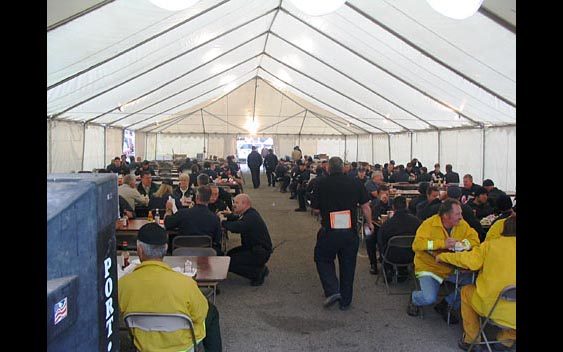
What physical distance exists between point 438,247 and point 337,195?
1.08m

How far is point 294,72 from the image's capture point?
15.3 meters

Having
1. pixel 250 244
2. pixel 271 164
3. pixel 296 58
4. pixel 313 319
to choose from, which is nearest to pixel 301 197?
pixel 296 58

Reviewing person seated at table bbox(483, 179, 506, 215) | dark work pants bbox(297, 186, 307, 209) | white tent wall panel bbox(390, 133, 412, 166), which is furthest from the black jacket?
Result: white tent wall panel bbox(390, 133, 412, 166)

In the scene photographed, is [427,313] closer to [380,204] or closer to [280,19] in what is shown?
[380,204]

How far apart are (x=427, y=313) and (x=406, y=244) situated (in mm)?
776

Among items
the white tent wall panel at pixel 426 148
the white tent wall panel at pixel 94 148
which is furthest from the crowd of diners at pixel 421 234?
the white tent wall panel at pixel 426 148

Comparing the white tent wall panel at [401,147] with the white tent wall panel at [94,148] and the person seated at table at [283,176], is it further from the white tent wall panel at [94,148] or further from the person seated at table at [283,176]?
the white tent wall panel at [94,148]

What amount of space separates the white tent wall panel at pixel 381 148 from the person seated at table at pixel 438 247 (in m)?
15.5

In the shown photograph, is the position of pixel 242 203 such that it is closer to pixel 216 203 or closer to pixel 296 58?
pixel 216 203

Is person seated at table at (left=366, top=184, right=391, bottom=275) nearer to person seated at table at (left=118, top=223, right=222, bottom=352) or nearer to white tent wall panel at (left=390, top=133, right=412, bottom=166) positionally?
person seated at table at (left=118, top=223, right=222, bottom=352)

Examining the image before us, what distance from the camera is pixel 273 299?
5277mm
